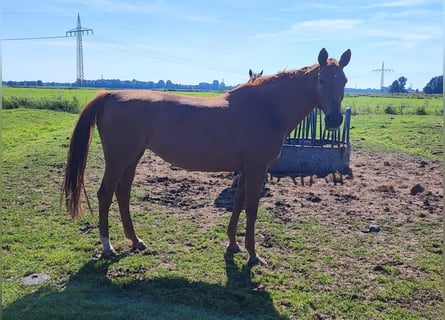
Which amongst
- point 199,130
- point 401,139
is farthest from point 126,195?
point 401,139

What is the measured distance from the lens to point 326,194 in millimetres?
6930

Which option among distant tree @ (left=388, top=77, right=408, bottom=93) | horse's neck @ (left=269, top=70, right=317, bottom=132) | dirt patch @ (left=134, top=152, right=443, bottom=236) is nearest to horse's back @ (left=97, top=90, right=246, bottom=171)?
horse's neck @ (left=269, top=70, right=317, bottom=132)

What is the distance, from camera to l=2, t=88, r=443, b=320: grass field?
131 inches

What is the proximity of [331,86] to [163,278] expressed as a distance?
108 inches

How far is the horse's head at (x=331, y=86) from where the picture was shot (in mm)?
4105

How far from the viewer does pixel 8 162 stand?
359 inches

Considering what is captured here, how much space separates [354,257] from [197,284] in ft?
6.46

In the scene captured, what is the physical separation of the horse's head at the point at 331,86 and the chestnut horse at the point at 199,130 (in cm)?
2

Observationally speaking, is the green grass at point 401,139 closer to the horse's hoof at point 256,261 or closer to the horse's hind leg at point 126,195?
the horse's hoof at point 256,261

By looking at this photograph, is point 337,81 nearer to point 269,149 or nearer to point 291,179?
point 269,149

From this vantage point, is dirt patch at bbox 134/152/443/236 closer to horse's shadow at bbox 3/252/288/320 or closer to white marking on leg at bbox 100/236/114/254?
white marking on leg at bbox 100/236/114/254

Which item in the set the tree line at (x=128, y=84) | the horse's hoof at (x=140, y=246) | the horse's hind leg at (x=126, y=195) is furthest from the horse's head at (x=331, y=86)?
the tree line at (x=128, y=84)

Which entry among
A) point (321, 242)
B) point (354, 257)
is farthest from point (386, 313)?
point (321, 242)

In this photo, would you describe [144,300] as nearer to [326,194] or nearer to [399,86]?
[326,194]
